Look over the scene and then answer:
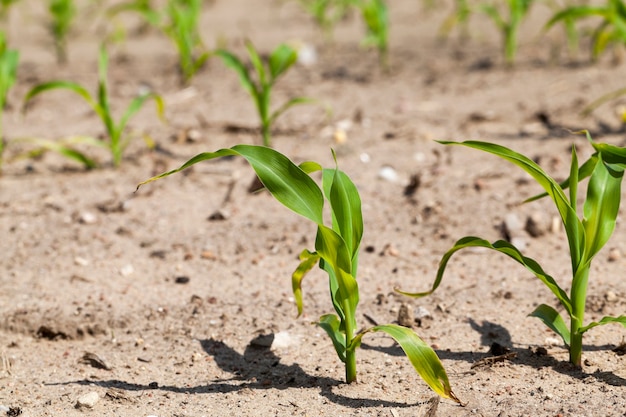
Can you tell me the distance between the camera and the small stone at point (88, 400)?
2.05 meters

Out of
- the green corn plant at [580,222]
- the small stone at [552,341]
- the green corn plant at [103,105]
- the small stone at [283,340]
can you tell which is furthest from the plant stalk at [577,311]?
the green corn plant at [103,105]

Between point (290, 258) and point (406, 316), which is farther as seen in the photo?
point (290, 258)

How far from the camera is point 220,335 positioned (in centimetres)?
243

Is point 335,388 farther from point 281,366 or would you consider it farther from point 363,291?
point 363,291

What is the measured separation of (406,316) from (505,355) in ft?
1.14

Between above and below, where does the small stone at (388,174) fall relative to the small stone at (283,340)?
above

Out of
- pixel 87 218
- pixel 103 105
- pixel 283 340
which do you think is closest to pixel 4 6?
pixel 103 105

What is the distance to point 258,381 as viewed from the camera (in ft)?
7.12

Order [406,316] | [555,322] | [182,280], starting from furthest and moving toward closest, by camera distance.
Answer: [182,280] < [406,316] < [555,322]

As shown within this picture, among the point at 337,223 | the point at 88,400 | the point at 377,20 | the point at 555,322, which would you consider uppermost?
the point at 377,20

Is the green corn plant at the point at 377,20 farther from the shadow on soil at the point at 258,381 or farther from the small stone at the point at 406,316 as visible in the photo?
the shadow on soil at the point at 258,381

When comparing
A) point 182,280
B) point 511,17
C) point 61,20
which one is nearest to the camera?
point 182,280

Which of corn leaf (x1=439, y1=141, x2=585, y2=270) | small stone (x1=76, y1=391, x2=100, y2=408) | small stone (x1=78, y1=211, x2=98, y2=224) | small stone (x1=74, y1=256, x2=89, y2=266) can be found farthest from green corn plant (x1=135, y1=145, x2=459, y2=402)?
small stone (x1=78, y1=211, x2=98, y2=224)

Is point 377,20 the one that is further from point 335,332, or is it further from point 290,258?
point 335,332
